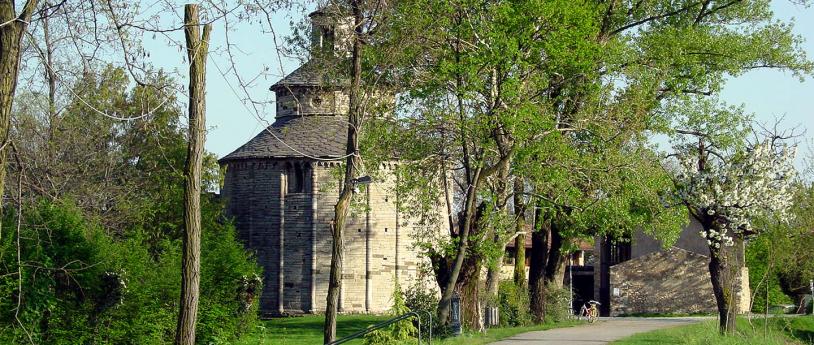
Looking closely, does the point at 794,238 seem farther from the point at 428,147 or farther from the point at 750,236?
the point at 428,147

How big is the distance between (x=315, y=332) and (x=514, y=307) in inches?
349

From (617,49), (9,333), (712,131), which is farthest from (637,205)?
(9,333)

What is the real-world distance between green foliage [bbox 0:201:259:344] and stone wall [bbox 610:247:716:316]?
96.2 feet

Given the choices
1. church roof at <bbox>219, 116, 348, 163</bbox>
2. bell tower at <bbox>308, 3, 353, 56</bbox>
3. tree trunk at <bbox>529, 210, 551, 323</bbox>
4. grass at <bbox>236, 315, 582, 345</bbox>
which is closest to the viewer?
bell tower at <bbox>308, 3, 353, 56</bbox>

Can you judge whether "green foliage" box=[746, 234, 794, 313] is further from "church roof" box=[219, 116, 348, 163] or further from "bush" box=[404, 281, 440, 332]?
"bush" box=[404, 281, 440, 332]

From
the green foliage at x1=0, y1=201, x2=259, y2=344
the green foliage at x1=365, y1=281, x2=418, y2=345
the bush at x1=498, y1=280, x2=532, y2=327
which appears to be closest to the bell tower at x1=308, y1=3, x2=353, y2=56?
the green foliage at x1=365, y1=281, x2=418, y2=345

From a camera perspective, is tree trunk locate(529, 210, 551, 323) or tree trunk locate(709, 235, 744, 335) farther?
tree trunk locate(529, 210, 551, 323)

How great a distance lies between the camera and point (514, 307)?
122 ft

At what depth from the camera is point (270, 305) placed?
185 ft

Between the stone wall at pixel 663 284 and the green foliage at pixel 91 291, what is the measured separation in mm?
29320

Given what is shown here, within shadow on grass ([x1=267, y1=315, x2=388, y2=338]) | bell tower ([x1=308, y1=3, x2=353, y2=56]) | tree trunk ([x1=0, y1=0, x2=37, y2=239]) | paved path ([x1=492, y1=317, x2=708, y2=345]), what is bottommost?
shadow on grass ([x1=267, y1=315, x2=388, y2=338])

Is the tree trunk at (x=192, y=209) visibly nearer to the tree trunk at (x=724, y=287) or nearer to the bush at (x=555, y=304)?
the tree trunk at (x=724, y=287)

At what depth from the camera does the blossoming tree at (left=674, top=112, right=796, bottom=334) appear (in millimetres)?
33750

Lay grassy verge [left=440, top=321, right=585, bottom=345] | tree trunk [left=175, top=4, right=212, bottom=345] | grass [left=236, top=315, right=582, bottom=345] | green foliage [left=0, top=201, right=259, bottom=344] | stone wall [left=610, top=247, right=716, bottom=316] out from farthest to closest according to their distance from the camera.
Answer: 1. stone wall [left=610, top=247, right=716, bottom=316]
2. grass [left=236, top=315, right=582, bottom=345]
3. grassy verge [left=440, top=321, right=585, bottom=345]
4. green foliage [left=0, top=201, right=259, bottom=344]
5. tree trunk [left=175, top=4, right=212, bottom=345]
